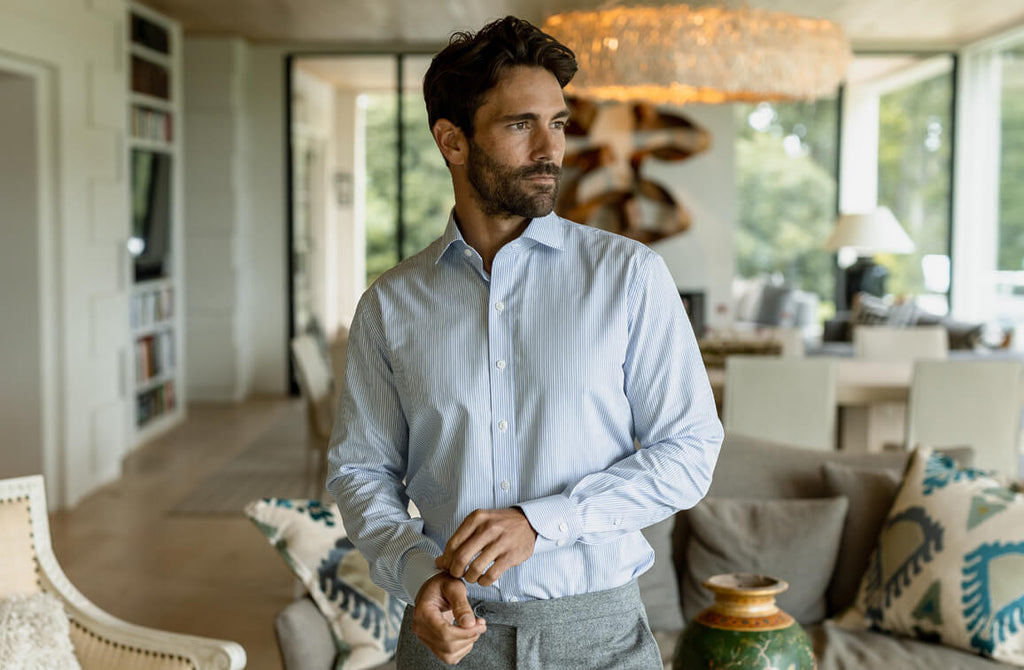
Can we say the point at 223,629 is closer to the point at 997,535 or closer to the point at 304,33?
the point at 997,535

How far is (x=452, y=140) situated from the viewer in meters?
1.53

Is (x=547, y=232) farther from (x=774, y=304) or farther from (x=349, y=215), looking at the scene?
(x=349, y=215)

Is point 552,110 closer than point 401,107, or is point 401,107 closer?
point 552,110

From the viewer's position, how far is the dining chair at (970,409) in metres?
4.61

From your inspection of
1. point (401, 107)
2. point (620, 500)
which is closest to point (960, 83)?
point (401, 107)

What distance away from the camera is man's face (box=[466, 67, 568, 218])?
1.46 meters

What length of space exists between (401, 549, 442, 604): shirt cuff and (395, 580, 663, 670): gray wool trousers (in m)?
0.12

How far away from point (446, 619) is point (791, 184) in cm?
906

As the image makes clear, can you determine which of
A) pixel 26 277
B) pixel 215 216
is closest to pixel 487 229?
pixel 26 277

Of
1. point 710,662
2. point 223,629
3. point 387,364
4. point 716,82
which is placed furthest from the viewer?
point 716,82

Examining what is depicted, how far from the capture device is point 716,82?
217 inches

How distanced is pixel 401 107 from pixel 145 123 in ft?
9.04

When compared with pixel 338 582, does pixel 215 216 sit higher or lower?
higher

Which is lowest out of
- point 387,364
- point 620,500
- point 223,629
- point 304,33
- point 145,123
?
point 223,629
